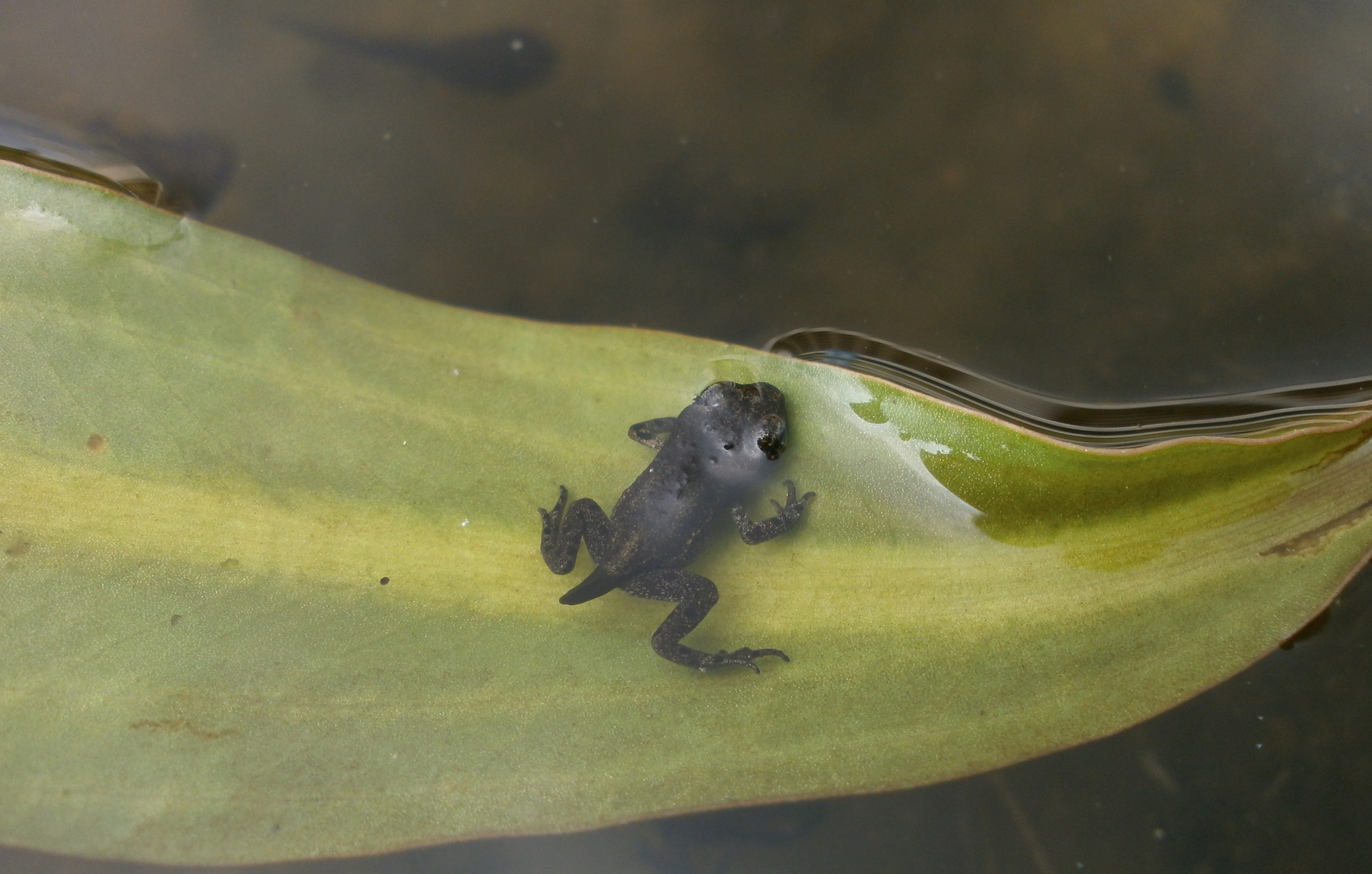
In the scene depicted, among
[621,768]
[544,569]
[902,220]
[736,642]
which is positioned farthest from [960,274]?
[621,768]

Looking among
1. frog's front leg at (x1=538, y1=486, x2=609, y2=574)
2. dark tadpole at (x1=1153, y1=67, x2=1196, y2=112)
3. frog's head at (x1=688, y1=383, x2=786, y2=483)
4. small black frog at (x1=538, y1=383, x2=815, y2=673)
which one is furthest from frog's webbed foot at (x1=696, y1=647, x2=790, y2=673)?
dark tadpole at (x1=1153, y1=67, x2=1196, y2=112)

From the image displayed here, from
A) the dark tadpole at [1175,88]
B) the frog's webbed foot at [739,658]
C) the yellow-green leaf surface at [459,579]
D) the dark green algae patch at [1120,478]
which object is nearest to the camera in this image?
the dark green algae patch at [1120,478]

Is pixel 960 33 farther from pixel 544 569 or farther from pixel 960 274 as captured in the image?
pixel 544 569

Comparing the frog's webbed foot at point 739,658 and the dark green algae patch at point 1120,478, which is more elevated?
the dark green algae patch at point 1120,478

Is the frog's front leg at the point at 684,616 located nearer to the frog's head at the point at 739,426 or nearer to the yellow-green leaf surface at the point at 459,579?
the yellow-green leaf surface at the point at 459,579

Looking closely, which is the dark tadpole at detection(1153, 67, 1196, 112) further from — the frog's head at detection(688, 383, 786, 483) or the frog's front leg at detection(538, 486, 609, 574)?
the frog's front leg at detection(538, 486, 609, 574)

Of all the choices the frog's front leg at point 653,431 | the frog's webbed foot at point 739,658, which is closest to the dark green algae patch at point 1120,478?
the frog's webbed foot at point 739,658
